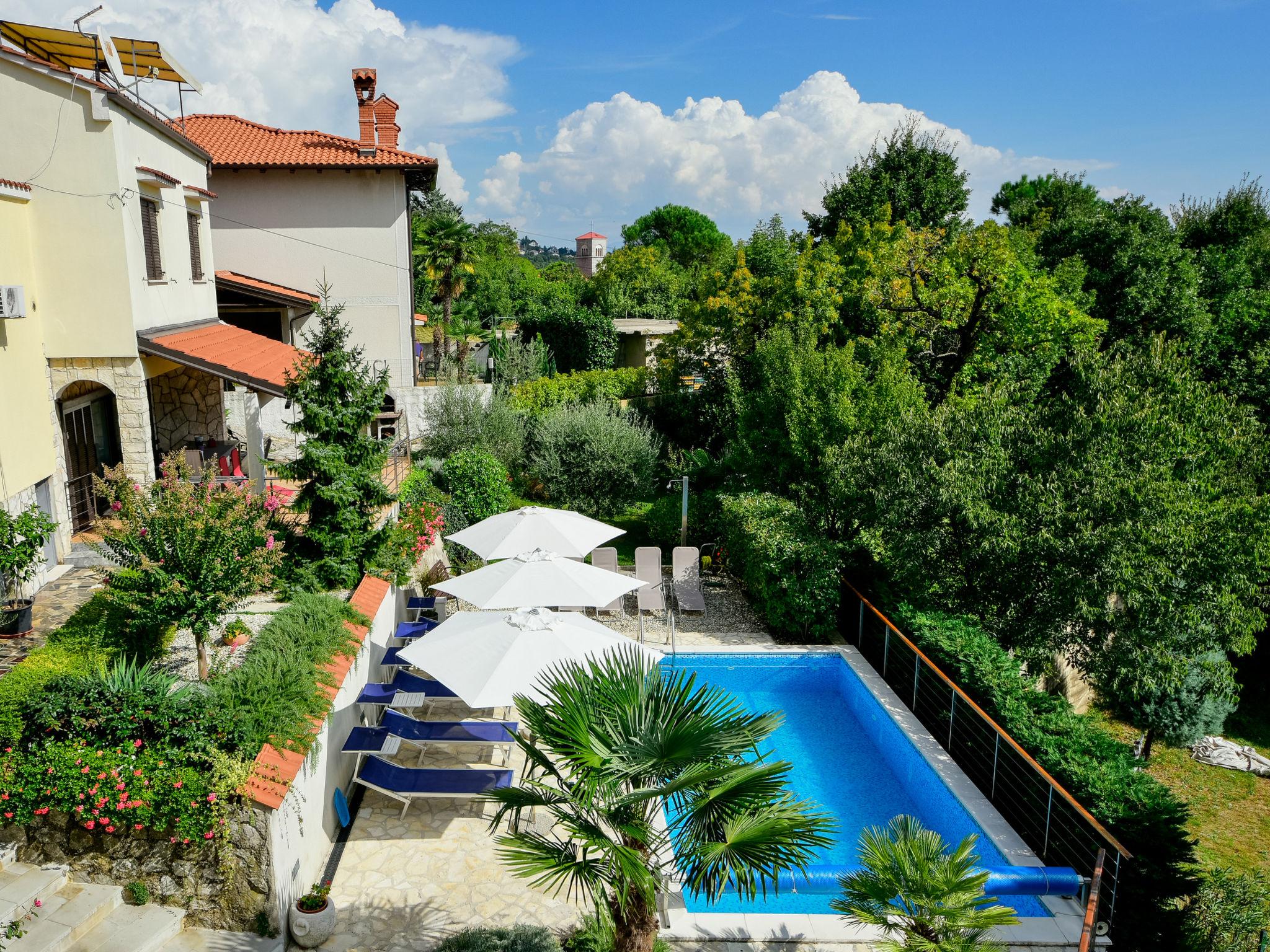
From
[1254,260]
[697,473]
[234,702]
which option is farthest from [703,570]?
[1254,260]

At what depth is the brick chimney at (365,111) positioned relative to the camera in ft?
79.9

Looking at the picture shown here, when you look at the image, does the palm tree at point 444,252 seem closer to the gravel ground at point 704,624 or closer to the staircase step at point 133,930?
the gravel ground at point 704,624

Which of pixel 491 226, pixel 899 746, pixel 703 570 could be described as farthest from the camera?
pixel 491 226

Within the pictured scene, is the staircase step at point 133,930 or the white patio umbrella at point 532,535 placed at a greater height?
the white patio umbrella at point 532,535

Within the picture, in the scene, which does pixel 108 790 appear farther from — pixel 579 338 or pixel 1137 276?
pixel 579 338

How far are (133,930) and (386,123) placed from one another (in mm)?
23037

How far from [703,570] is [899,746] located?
287 inches

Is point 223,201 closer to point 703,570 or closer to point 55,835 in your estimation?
point 703,570

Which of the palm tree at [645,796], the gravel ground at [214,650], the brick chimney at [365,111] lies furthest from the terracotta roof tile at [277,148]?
the palm tree at [645,796]

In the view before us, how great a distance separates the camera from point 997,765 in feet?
33.5

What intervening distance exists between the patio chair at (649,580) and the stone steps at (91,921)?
9202mm

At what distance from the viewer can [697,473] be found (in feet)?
74.5

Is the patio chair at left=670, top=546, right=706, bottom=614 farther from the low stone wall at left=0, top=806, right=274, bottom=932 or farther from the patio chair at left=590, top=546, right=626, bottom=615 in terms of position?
the low stone wall at left=0, top=806, right=274, bottom=932

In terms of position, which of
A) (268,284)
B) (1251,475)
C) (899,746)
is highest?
(268,284)
